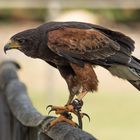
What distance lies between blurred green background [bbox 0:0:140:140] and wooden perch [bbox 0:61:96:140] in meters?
4.70

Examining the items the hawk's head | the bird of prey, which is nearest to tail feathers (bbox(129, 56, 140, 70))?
the bird of prey

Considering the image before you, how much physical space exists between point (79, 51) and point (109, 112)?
28.6ft

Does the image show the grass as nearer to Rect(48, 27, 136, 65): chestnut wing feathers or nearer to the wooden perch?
the wooden perch

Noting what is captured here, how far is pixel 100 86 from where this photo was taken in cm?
1595

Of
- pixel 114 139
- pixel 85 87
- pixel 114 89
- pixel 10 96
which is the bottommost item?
pixel 114 89

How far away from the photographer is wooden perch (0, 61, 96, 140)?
13.1 ft

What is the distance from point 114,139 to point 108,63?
598 centimetres

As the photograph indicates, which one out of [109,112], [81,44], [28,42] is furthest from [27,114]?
[109,112]

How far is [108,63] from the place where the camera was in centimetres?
563

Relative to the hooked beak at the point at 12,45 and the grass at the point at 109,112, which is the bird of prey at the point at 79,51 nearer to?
the hooked beak at the point at 12,45

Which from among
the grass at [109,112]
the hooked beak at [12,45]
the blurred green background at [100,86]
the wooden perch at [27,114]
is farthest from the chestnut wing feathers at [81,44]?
the grass at [109,112]

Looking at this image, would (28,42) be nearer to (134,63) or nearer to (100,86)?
(134,63)

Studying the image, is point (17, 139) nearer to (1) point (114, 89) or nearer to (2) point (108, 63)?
(2) point (108, 63)

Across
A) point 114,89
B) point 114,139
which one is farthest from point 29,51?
point 114,89
